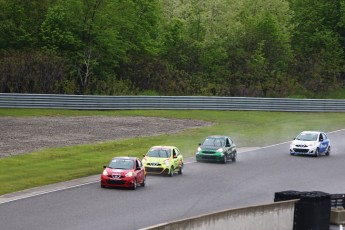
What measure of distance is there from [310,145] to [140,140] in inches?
403

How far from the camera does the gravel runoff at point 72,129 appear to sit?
45.5m

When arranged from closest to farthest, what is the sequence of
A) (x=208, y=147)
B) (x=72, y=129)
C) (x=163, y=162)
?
(x=163, y=162), (x=208, y=147), (x=72, y=129)

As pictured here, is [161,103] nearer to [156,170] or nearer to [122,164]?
[156,170]

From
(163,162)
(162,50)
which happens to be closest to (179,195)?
(163,162)

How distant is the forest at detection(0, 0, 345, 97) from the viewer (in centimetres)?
7212

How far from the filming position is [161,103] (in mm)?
66250

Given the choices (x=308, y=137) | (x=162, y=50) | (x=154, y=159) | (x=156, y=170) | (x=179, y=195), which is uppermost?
(x=162, y=50)

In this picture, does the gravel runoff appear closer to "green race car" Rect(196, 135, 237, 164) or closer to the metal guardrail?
the metal guardrail

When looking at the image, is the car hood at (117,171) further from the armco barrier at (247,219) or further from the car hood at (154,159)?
the armco barrier at (247,219)

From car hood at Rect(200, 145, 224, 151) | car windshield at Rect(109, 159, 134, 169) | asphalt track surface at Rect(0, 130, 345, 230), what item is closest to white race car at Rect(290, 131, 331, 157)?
asphalt track surface at Rect(0, 130, 345, 230)

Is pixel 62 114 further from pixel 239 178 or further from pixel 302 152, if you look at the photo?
pixel 239 178

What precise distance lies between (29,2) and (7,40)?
591cm

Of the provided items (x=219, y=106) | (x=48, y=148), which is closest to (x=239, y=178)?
(x=48, y=148)

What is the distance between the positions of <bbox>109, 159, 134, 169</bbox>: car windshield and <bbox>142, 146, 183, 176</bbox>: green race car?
12.2 feet
